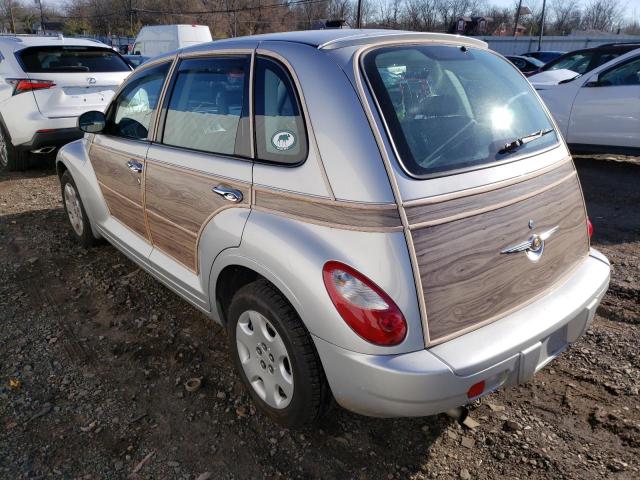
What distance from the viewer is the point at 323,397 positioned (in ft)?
7.15

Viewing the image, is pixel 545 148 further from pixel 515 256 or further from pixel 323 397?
pixel 323 397

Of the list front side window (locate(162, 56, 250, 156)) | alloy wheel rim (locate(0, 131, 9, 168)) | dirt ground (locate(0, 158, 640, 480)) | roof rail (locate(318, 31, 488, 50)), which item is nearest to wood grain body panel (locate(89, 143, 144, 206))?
front side window (locate(162, 56, 250, 156))

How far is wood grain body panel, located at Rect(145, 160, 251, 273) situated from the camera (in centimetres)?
248

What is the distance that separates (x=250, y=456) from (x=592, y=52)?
380 inches

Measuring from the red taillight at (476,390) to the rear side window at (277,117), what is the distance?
1117 millimetres

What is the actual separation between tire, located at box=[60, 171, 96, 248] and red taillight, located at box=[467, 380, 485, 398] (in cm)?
348

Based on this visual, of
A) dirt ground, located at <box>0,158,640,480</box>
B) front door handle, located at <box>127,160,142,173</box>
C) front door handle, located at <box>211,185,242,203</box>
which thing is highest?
front door handle, located at <box>211,185,242,203</box>

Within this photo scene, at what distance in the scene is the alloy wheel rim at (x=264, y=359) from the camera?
226 cm

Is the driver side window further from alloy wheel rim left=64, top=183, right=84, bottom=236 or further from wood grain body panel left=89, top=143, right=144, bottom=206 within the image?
alloy wheel rim left=64, top=183, right=84, bottom=236

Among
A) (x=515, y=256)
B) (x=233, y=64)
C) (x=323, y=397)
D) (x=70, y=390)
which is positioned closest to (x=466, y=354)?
(x=515, y=256)

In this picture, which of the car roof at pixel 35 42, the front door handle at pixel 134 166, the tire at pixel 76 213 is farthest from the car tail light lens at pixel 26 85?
the front door handle at pixel 134 166

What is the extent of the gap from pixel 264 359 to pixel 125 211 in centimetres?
174

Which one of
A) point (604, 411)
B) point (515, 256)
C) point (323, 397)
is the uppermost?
point (515, 256)

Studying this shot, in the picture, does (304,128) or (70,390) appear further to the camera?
(70,390)
